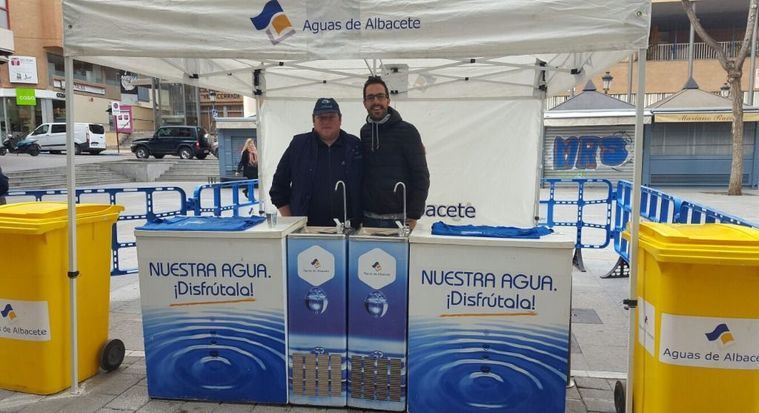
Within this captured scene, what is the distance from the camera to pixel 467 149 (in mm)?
6789

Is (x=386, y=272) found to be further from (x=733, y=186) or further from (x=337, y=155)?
(x=733, y=186)

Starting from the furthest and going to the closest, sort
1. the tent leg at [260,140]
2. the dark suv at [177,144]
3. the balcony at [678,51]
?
1. the balcony at [678,51]
2. the dark suv at [177,144]
3. the tent leg at [260,140]

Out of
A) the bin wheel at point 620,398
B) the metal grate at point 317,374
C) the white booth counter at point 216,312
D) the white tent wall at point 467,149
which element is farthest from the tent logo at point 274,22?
the white tent wall at point 467,149

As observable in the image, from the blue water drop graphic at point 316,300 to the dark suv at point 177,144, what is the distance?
2610 cm

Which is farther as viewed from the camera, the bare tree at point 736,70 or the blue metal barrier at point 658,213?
the bare tree at point 736,70

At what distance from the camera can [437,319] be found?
120 inches

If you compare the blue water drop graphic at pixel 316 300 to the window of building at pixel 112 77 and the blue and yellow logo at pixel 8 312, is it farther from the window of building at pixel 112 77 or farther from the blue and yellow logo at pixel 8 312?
the window of building at pixel 112 77

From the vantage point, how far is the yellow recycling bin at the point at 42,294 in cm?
331

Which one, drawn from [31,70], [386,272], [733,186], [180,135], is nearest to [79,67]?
[31,70]

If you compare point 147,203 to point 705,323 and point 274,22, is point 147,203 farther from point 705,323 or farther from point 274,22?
point 705,323

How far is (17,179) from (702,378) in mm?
21037

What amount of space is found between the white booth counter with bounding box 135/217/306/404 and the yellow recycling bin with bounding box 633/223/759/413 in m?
2.04

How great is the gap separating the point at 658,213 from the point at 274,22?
14.7 feet

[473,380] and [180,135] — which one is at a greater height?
[180,135]
